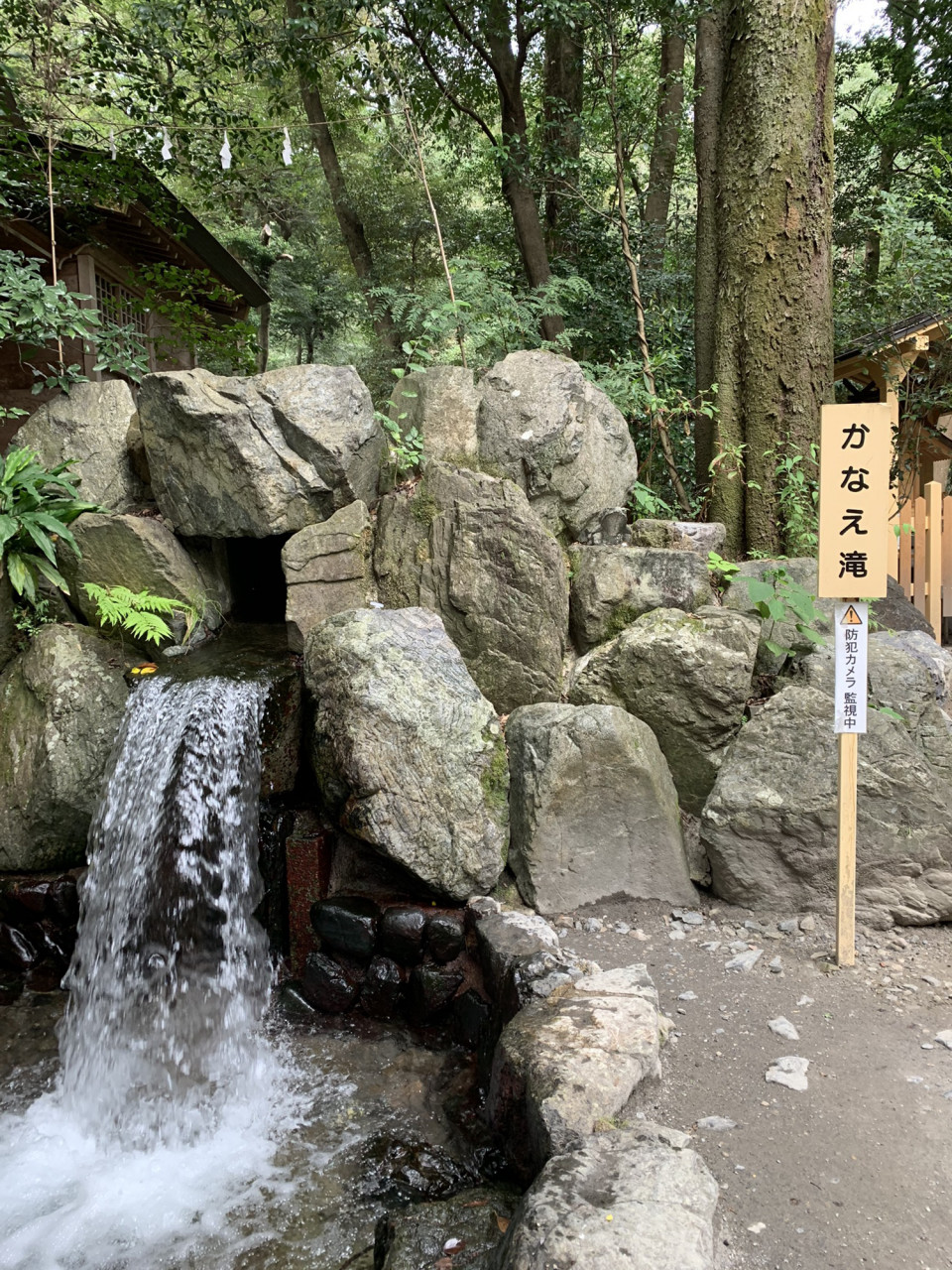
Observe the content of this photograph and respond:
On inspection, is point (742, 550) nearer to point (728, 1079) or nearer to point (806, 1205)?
point (728, 1079)

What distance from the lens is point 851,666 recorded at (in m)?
4.09

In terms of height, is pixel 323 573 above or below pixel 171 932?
above

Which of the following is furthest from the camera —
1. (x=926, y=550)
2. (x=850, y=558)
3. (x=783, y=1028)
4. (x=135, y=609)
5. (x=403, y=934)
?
(x=926, y=550)

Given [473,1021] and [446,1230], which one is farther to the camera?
[473,1021]

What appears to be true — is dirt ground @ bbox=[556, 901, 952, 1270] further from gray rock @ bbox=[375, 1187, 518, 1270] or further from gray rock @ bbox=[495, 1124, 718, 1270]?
gray rock @ bbox=[375, 1187, 518, 1270]

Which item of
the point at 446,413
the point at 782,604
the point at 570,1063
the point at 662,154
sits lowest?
the point at 570,1063

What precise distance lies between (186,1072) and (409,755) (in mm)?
1968

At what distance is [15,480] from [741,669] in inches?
205

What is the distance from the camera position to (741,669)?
16.9 ft

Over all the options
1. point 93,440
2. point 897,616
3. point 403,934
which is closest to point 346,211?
point 93,440

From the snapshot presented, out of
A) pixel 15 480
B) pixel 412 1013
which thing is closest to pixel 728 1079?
pixel 412 1013

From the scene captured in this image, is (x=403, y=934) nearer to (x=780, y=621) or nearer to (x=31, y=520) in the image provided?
(x=780, y=621)

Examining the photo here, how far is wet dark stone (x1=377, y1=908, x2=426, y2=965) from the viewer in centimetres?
433

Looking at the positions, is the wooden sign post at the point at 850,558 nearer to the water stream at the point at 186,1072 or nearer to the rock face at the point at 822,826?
the rock face at the point at 822,826
